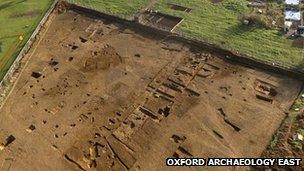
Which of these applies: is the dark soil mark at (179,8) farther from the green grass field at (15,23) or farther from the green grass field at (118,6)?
the green grass field at (15,23)

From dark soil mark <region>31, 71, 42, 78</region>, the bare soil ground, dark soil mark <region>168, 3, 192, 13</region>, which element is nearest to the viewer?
the bare soil ground

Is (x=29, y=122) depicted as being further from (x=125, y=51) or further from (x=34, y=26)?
(x=34, y=26)

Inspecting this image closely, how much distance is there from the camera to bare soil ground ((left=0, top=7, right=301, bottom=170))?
24.1 m

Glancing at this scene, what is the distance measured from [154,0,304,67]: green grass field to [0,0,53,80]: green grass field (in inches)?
442

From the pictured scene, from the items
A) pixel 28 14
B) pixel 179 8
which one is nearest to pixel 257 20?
pixel 179 8

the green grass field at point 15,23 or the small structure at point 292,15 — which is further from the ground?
the small structure at point 292,15

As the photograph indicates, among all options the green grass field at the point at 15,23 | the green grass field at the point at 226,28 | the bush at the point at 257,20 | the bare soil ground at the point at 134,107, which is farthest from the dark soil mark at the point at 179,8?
the green grass field at the point at 15,23

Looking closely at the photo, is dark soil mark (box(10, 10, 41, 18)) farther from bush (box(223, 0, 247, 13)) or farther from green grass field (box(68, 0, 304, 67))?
bush (box(223, 0, 247, 13))

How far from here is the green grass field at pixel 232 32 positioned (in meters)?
29.2

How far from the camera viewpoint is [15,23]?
36812 millimetres

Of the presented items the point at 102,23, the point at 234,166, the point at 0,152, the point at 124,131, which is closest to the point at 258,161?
the point at 234,166

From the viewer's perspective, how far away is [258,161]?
22500 millimetres

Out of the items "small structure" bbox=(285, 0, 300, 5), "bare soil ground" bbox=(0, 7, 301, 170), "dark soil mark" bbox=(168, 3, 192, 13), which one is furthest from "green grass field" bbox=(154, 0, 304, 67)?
"bare soil ground" bbox=(0, 7, 301, 170)

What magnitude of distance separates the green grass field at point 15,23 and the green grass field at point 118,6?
3889 millimetres
